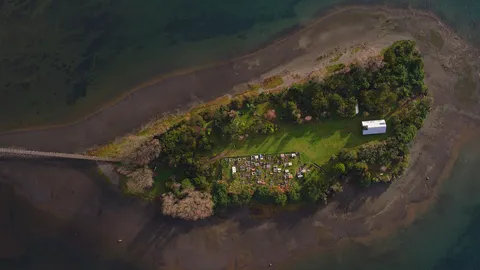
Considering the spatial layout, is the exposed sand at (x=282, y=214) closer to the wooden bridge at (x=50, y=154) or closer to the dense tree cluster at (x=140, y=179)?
the wooden bridge at (x=50, y=154)

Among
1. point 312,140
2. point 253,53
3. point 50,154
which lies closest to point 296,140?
point 312,140

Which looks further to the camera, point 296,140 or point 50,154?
Result: point 296,140

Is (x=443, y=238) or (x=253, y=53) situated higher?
(x=253, y=53)

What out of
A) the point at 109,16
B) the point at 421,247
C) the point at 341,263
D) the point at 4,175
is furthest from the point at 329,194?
the point at 4,175

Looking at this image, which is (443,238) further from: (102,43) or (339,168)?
(102,43)

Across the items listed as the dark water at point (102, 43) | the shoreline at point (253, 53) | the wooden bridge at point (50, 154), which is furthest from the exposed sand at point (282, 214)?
the dark water at point (102, 43)
